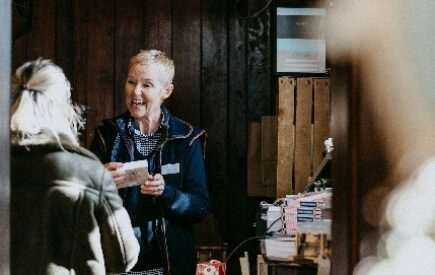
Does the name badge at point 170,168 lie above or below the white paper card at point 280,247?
above

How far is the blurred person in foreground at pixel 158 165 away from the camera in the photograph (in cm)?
383

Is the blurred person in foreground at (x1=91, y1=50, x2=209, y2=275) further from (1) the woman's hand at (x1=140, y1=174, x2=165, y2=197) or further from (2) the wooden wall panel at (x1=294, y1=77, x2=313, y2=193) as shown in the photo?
(2) the wooden wall panel at (x1=294, y1=77, x2=313, y2=193)

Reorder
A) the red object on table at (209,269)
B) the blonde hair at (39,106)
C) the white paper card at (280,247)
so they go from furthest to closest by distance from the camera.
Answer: the red object on table at (209,269) < the white paper card at (280,247) < the blonde hair at (39,106)

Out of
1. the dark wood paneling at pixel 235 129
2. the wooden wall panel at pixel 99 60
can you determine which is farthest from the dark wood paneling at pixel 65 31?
the dark wood paneling at pixel 235 129

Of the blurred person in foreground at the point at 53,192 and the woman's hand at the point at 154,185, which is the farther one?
the woman's hand at the point at 154,185

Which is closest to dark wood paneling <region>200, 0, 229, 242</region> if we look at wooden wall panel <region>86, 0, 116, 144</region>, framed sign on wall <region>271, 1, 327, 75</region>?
framed sign on wall <region>271, 1, 327, 75</region>

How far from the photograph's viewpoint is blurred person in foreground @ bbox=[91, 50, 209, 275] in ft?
12.6

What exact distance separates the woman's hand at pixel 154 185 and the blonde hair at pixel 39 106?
2.99 feet

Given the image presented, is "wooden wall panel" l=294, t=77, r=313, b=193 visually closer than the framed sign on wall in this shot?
Yes

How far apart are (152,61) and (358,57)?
1881 millimetres

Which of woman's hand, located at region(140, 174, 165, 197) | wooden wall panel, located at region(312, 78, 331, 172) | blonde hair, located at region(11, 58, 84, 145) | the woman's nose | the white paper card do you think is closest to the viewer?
blonde hair, located at region(11, 58, 84, 145)

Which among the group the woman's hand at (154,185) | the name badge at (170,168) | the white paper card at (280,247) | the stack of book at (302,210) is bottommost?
the white paper card at (280,247)

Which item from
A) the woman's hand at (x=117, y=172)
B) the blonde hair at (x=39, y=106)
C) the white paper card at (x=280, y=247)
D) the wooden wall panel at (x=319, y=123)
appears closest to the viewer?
the blonde hair at (x=39, y=106)

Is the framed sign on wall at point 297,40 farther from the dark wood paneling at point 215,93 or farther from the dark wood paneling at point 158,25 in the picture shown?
the dark wood paneling at point 158,25
